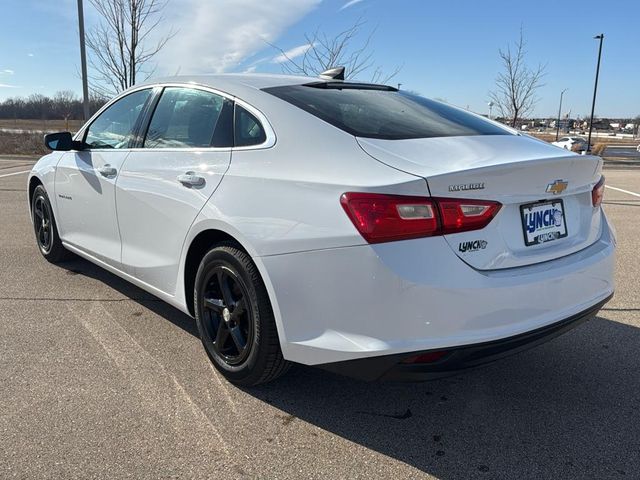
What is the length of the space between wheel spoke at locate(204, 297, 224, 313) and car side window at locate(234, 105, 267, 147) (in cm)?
84

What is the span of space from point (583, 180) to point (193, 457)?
2.19 meters

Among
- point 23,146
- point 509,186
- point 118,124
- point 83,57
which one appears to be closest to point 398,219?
point 509,186

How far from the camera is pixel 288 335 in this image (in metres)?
2.45

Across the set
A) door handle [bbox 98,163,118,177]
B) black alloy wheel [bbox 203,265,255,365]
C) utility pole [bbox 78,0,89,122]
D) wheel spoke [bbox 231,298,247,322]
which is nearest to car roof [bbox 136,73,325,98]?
door handle [bbox 98,163,118,177]

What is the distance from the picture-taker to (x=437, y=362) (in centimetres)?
220

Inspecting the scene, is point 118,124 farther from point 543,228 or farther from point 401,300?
point 543,228

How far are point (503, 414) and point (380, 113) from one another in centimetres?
165

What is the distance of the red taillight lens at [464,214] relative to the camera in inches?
84.0

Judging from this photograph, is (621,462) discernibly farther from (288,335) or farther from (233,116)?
(233,116)

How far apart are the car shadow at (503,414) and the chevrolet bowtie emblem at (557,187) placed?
36.5 inches

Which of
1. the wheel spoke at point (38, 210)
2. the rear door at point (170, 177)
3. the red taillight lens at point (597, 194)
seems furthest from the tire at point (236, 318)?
the wheel spoke at point (38, 210)

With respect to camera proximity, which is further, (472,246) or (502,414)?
(502,414)

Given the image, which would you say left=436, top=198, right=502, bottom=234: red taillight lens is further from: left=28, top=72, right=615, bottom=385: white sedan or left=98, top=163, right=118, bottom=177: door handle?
left=98, top=163, right=118, bottom=177: door handle

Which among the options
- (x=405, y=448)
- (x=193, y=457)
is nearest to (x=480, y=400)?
(x=405, y=448)
